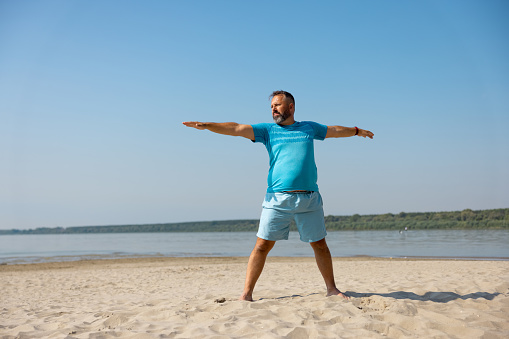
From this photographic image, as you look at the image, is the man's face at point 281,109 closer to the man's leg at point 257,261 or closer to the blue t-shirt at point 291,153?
the blue t-shirt at point 291,153

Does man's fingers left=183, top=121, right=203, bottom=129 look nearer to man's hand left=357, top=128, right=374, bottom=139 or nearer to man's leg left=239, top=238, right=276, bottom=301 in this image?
man's leg left=239, top=238, right=276, bottom=301

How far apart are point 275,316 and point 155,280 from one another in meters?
5.92

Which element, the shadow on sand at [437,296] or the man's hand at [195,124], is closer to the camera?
the man's hand at [195,124]

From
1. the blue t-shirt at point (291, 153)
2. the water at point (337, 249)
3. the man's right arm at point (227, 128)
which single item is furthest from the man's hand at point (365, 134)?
the water at point (337, 249)

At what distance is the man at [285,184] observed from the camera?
12.5 feet

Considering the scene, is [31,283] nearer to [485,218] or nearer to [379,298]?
[379,298]

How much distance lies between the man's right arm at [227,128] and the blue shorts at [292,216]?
670 millimetres

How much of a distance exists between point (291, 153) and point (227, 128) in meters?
0.68

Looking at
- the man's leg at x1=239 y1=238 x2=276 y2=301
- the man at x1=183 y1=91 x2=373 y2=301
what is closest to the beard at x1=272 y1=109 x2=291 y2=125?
the man at x1=183 y1=91 x2=373 y2=301

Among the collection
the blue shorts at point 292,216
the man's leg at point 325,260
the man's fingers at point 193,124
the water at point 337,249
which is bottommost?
the water at point 337,249

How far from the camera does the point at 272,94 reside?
418 centimetres

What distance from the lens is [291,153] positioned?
3.88 meters

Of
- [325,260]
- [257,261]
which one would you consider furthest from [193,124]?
[325,260]

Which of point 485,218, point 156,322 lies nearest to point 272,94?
point 156,322
